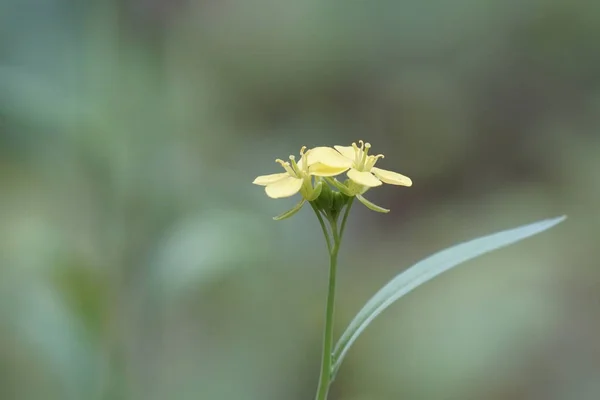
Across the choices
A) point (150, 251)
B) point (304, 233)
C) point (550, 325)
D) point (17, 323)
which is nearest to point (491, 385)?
point (550, 325)

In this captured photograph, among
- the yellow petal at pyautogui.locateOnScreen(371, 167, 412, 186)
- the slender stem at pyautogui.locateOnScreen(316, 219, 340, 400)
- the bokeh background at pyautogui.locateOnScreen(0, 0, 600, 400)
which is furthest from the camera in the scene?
the bokeh background at pyautogui.locateOnScreen(0, 0, 600, 400)

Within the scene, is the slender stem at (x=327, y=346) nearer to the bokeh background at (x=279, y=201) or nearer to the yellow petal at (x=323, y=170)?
the yellow petal at (x=323, y=170)

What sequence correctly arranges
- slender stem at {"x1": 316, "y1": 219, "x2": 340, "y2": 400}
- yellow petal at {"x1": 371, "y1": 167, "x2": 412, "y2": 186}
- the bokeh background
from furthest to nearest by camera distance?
the bokeh background, yellow petal at {"x1": 371, "y1": 167, "x2": 412, "y2": 186}, slender stem at {"x1": 316, "y1": 219, "x2": 340, "y2": 400}

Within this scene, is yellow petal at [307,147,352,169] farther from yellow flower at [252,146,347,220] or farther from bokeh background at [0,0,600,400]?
bokeh background at [0,0,600,400]

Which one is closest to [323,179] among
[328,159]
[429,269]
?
[328,159]

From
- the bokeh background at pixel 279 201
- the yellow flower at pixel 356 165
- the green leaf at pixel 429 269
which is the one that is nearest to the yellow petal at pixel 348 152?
the yellow flower at pixel 356 165

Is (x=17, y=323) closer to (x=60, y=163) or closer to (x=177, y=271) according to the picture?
(x=177, y=271)

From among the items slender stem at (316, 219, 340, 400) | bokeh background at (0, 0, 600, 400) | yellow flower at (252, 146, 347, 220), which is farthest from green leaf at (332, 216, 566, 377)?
bokeh background at (0, 0, 600, 400)
